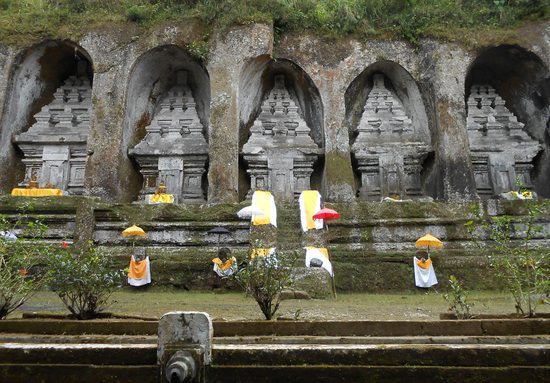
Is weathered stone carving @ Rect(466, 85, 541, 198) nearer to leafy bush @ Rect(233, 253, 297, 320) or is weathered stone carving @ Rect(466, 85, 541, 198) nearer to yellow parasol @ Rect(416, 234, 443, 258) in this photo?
yellow parasol @ Rect(416, 234, 443, 258)

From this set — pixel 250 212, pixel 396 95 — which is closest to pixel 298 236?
pixel 250 212

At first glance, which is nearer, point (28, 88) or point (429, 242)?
point (429, 242)

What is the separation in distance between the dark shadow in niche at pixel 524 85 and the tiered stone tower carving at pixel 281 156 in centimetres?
522

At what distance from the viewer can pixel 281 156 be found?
1462 centimetres

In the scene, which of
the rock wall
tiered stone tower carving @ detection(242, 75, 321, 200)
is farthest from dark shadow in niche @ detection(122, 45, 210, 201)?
the rock wall

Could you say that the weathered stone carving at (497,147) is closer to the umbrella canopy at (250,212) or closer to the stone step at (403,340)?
the umbrella canopy at (250,212)

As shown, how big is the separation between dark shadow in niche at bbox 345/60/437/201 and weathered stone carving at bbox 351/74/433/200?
0.13 metres

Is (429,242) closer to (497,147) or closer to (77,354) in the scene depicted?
(497,147)

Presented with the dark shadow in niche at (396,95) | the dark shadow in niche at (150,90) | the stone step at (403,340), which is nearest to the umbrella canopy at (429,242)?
the dark shadow in niche at (396,95)

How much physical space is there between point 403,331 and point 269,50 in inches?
417

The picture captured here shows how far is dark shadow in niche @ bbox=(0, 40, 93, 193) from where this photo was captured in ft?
46.1

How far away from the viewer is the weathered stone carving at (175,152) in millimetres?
14531

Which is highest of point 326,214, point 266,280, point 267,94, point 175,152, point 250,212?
point 267,94

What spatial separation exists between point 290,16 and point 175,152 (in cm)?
521
